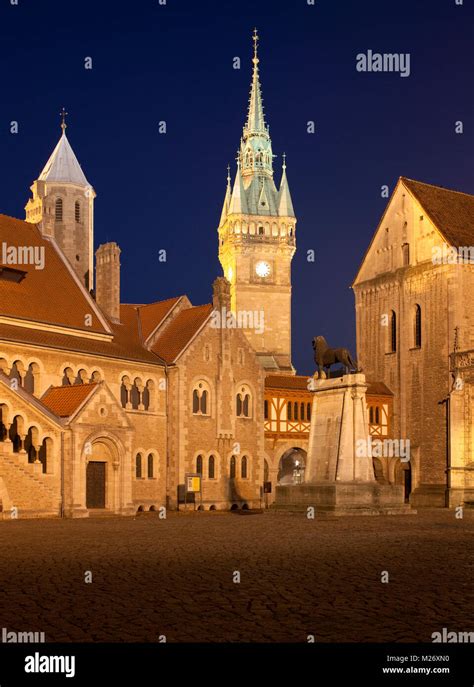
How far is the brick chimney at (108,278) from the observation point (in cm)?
5231

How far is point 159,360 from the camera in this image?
1949 inches

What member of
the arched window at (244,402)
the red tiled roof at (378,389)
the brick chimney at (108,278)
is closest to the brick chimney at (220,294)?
the arched window at (244,402)

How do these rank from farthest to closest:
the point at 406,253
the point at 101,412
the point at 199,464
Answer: the point at 406,253
the point at 199,464
the point at 101,412

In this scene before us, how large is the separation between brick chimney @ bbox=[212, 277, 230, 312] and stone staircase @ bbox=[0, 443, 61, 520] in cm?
1814

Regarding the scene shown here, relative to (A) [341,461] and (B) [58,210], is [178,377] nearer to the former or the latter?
(B) [58,210]

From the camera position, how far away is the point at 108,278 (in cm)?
5244

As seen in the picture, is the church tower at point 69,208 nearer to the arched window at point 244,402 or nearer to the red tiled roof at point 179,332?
the red tiled roof at point 179,332

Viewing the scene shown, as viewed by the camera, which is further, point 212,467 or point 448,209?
point 448,209

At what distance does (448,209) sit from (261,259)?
2334 inches

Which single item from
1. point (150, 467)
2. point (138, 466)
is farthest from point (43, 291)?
point (150, 467)

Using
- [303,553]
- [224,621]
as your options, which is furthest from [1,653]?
[303,553]

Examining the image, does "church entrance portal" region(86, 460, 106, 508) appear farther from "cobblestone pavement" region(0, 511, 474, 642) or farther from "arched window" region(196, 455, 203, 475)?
"cobblestone pavement" region(0, 511, 474, 642)

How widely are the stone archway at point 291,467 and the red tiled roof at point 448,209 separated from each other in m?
18.9

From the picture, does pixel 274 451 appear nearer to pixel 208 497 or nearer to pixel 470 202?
pixel 208 497
